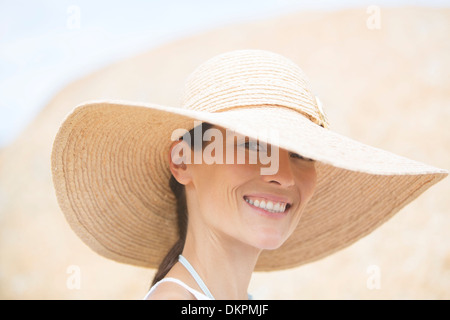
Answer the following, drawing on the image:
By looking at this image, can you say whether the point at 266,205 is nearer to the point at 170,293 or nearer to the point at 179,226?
the point at 170,293

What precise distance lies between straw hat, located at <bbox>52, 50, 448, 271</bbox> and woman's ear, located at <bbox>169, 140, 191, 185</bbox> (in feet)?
0.18

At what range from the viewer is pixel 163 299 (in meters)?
1.30

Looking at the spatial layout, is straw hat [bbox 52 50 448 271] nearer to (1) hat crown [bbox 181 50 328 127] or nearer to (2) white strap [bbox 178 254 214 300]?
(1) hat crown [bbox 181 50 328 127]

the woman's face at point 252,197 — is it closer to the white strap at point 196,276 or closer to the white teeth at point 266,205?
the white teeth at point 266,205

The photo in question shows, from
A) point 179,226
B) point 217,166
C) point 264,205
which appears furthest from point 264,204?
point 179,226

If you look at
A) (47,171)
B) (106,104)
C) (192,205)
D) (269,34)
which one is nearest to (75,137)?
(106,104)

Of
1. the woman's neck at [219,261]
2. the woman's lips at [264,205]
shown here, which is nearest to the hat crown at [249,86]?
the woman's lips at [264,205]

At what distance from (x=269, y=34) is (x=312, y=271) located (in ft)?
17.8

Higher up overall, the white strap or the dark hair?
the dark hair

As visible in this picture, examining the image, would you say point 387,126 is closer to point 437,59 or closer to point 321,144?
point 437,59

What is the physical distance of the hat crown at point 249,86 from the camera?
1397 millimetres

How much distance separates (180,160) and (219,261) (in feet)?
1.07

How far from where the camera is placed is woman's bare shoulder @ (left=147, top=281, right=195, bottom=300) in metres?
1.32

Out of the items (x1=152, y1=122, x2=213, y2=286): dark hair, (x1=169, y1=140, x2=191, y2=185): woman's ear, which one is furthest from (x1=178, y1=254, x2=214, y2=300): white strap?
(x1=169, y1=140, x2=191, y2=185): woman's ear
